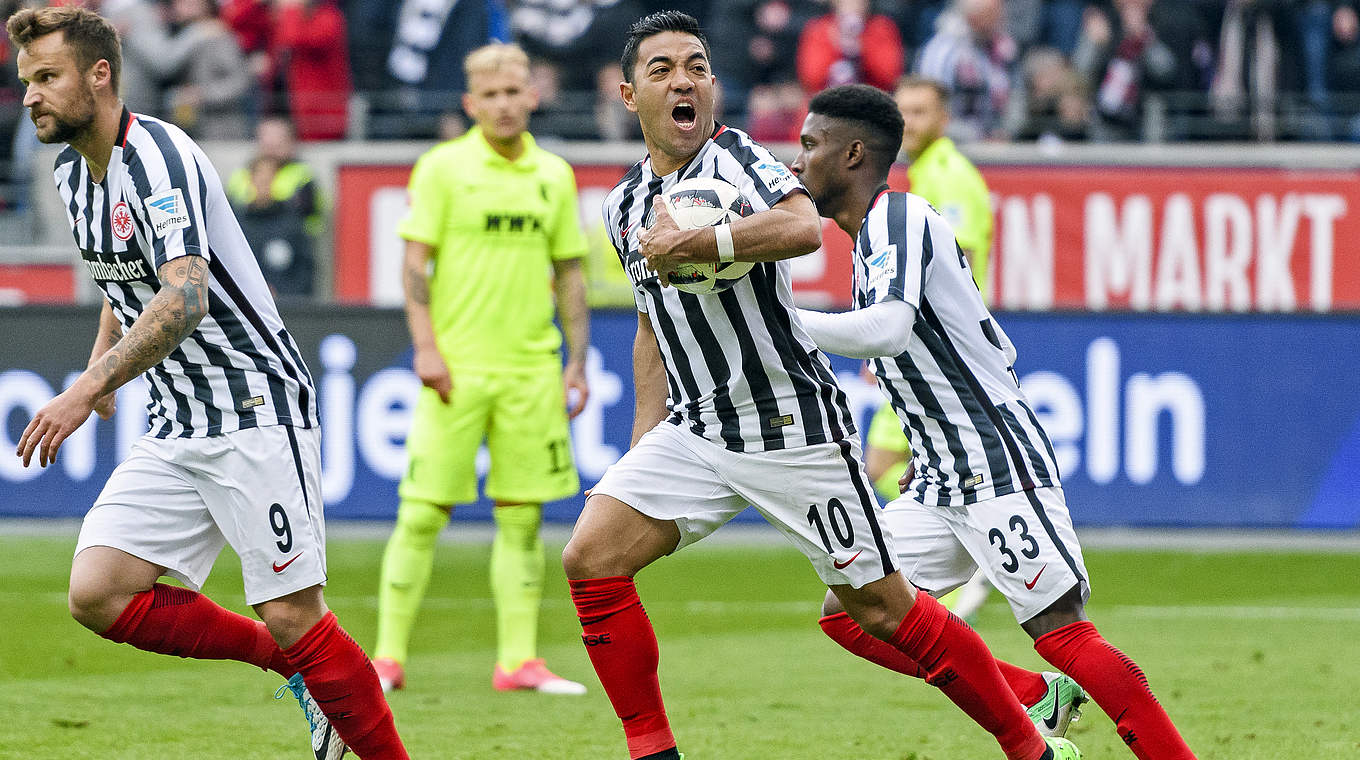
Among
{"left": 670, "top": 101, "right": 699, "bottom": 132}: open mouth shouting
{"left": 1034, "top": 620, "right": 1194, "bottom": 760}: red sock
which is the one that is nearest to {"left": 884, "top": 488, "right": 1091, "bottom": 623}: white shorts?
{"left": 1034, "top": 620, "right": 1194, "bottom": 760}: red sock

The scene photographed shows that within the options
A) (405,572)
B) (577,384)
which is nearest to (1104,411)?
(577,384)

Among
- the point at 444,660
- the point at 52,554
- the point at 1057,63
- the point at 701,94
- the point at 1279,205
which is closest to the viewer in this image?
the point at 701,94

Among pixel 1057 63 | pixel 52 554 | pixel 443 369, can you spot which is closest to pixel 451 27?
pixel 1057 63

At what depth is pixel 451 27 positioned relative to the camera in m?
14.4

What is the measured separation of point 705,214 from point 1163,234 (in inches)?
382

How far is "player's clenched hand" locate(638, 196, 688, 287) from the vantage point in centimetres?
414

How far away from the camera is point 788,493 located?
4559mm

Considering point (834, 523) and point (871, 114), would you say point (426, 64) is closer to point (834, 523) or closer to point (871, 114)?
point (871, 114)

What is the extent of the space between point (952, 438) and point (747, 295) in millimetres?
773

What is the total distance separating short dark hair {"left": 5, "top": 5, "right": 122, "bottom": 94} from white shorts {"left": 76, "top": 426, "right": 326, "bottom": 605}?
3.32 feet

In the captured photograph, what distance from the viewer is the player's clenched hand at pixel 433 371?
6.87 m

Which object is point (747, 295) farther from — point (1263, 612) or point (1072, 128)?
point (1072, 128)

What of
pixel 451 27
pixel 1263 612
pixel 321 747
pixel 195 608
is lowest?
pixel 1263 612

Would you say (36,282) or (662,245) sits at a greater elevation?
(662,245)
